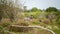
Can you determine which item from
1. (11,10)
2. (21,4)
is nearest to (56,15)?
(21,4)

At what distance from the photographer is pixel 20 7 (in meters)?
5.55

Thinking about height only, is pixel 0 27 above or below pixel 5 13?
below

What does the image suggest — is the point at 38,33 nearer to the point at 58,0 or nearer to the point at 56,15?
the point at 56,15

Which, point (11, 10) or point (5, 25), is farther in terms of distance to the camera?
point (5, 25)

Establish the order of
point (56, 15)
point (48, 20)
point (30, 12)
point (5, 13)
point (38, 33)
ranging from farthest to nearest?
point (30, 12)
point (56, 15)
point (48, 20)
point (38, 33)
point (5, 13)

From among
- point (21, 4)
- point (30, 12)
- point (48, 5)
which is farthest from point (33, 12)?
point (21, 4)

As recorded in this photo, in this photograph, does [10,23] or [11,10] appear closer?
[11,10]

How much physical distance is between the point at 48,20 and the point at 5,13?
3.95 m

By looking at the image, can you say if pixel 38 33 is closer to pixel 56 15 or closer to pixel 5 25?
pixel 5 25

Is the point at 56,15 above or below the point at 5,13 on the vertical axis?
below

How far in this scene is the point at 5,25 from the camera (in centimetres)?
547

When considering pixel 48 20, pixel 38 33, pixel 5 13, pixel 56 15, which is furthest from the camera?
pixel 56 15

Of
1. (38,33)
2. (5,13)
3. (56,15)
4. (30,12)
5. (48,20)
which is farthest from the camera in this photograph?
(30,12)

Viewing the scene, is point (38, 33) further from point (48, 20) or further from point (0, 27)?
point (48, 20)
